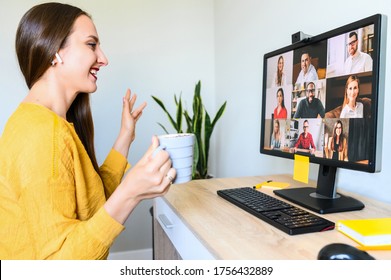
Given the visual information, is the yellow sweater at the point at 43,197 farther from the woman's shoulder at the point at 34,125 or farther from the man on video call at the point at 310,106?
the man on video call at the point at 310,106

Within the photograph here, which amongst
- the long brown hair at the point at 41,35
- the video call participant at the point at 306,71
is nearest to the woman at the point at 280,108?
the video call participant at the point at 306,71

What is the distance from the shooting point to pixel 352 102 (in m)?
0.83

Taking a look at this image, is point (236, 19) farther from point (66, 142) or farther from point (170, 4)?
point (66, 142)

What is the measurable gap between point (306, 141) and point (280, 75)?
0.89ft

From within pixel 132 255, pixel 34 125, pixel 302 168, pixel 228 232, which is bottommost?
pixel 132 255

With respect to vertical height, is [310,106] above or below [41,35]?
below

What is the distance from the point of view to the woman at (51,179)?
68 cm

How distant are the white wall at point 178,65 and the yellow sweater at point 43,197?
41.9 inches

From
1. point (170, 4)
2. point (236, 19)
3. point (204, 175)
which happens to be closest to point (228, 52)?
point (236, 19)

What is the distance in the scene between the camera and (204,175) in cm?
193

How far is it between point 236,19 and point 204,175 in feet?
3.16

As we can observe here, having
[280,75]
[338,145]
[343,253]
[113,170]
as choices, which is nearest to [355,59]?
[338,145]

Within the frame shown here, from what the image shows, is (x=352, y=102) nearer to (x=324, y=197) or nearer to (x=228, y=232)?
(x=324, y=197)

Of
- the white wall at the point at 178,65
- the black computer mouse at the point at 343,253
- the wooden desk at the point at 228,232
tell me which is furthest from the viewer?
the white wall at the point at 178,65
